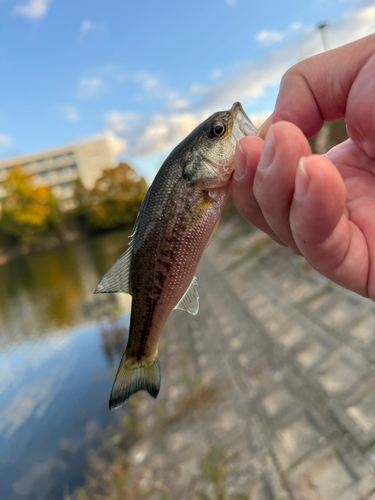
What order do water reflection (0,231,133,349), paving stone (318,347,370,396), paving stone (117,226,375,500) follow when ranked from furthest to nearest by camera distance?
water reflection (0,231,133,349)
paving stone (318,347,370,396)
paving stone (117,226,375,500)

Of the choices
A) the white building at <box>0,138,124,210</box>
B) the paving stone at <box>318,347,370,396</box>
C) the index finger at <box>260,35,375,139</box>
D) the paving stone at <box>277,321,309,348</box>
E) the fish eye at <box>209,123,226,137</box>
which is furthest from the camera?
the white building at <box>0,138,124,210</box>

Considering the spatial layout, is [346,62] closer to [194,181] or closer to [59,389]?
[194,181]

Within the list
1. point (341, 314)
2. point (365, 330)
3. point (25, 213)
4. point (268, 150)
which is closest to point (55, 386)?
point (341, 314)

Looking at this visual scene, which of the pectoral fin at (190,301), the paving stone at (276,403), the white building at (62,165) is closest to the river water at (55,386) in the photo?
the paving stone at (276,403)

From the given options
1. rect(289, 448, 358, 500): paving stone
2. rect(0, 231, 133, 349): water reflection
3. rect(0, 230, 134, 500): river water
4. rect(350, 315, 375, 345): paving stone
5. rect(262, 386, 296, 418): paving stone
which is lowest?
rect(0, 231, 133, 349): water reflection

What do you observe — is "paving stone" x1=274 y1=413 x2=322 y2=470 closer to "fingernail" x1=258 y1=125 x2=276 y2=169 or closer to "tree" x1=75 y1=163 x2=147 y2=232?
"fingernail" x1=258 y1=125 x2=276 y2=169

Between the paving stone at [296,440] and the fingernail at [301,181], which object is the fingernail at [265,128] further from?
the paving stone at [296,440]

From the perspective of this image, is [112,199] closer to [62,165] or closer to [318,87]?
[62,165]

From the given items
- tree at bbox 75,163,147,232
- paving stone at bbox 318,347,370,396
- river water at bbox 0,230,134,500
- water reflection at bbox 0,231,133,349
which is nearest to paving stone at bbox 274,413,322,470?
paving stone at bbox 318,347,370,396
